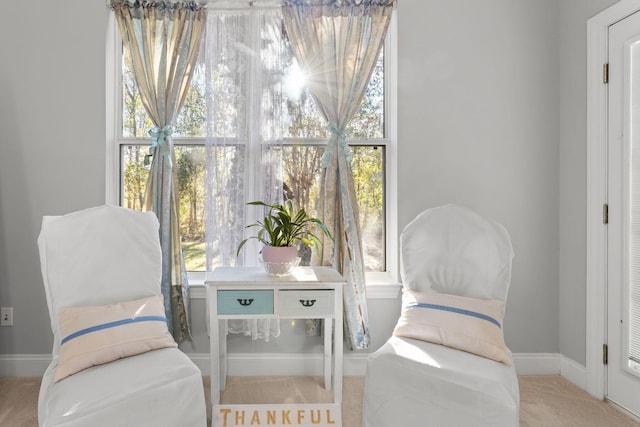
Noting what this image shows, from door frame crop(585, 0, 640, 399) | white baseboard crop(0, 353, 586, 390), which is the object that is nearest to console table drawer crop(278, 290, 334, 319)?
white baseboard crop(0, 353, 586, 390)

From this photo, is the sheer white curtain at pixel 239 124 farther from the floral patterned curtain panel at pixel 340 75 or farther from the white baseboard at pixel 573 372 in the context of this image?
the white baseboard at pixel 573 372

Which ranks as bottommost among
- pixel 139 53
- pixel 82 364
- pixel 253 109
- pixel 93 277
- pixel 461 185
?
pixel 82 364

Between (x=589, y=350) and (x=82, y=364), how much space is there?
2.61 m

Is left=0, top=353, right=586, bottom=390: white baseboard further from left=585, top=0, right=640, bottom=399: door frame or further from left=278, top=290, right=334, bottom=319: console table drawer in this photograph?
left=278, top=290, right=334, bottom=319: console table drawer

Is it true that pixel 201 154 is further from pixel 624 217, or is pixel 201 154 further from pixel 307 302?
pixel 624 217

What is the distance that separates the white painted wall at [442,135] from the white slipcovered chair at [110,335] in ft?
2.42

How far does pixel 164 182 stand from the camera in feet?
8.55

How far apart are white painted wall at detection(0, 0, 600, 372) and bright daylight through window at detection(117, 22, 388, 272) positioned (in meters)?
0.18

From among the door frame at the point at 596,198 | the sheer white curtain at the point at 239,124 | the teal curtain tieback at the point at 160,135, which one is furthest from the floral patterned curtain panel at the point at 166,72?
the door frame at the point at 596,198

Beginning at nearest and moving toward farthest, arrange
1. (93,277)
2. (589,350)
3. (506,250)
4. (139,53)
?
1. (93,277)
2. (506,250)
3. (589,350)
4. (139,53)

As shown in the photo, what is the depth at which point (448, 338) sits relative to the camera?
6.33 feet

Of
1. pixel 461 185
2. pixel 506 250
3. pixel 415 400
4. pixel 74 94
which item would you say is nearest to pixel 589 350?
pixel 506 250

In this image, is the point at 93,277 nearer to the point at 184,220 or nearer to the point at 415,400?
the point at 184,220

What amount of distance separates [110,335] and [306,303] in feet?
2.93
